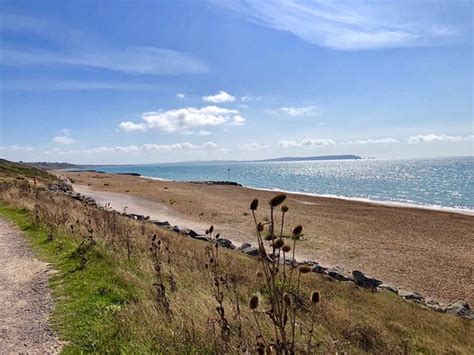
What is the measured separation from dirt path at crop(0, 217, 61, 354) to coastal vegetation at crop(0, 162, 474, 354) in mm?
224

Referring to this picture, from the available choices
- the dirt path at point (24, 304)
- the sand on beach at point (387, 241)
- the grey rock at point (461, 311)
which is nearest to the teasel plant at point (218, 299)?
the dirt path at point (24, 304)

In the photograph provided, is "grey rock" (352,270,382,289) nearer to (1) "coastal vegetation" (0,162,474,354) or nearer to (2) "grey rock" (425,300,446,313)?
(1) "coastal vegetation" (0,162,474,354)

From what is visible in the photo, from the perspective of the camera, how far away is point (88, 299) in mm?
6590

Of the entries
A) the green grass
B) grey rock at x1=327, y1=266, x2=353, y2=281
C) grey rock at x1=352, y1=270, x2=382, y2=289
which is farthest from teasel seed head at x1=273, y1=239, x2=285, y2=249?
grey rock at x1=327, y1=266, x2=353, y2=281

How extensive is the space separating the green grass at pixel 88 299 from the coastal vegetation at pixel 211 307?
2 centimetres

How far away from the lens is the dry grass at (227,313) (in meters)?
4.80

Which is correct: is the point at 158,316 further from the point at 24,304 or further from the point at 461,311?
the point at 461,311

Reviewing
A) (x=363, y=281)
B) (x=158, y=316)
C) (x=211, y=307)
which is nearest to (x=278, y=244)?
(x=158, y=316)

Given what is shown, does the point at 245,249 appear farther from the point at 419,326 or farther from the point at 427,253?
the point at 427,253

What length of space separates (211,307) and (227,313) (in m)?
0.27

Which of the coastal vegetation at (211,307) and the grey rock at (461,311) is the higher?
the coastal vegetation at (211,307)

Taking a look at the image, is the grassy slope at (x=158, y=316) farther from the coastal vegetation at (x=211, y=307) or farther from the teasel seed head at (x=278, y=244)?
the teasel seed head at (x=278, y=244)

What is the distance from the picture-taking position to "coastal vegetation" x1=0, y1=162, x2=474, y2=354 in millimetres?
4316

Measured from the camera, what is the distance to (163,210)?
3897cm
